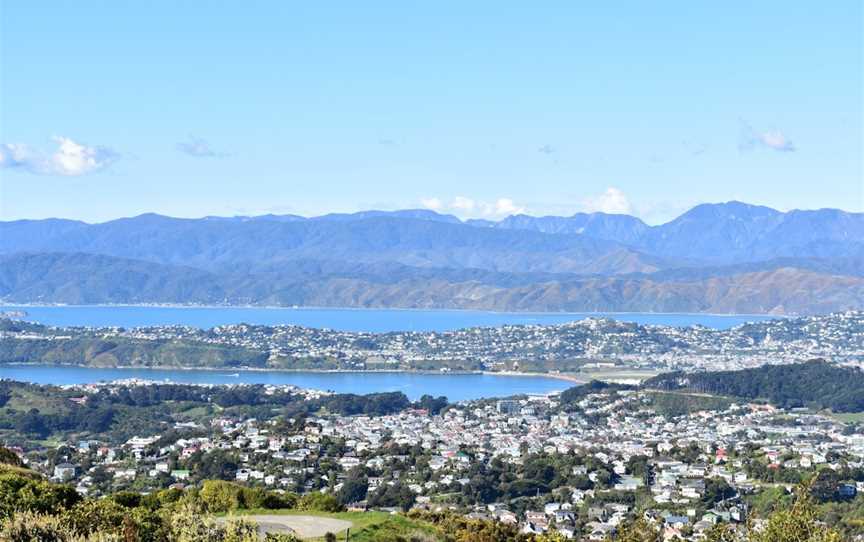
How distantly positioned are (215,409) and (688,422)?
20.0 metres

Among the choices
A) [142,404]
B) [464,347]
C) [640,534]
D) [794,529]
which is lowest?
[142,404]

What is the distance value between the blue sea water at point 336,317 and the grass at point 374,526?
314 feet

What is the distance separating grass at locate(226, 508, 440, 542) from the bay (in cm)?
4341

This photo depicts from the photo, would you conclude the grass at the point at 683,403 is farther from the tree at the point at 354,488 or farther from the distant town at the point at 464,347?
the tree at the point at 354,488

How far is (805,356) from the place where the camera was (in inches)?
3250

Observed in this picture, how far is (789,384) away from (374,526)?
45.3m

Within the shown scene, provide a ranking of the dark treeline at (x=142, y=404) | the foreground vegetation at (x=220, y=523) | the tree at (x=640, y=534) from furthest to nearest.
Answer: the dark treeline at (x=142, y=404) → the tree at (x=640, y=534) → the foreground vegetation at (x=220, y=523)

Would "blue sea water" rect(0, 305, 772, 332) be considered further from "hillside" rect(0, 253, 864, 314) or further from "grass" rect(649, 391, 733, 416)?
"grass" rect(649, 391, 733, 416)

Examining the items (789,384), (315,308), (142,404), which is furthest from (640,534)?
(315,308)

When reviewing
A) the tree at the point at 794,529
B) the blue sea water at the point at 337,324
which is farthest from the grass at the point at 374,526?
the blue sea water at the point at 337,324

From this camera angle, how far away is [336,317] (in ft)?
471

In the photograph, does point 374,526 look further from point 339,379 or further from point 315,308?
point 315,308

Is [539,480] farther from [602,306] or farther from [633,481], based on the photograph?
[602,306]

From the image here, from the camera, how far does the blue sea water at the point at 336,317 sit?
4843 inches
